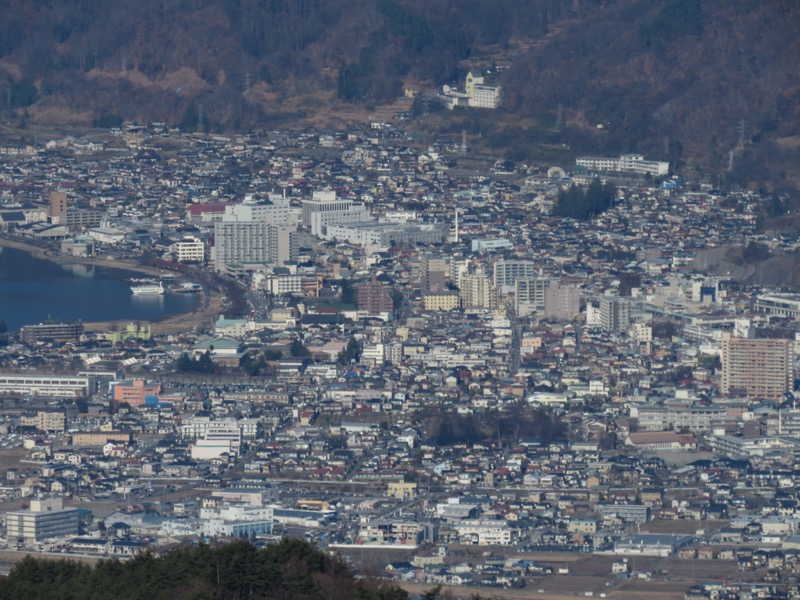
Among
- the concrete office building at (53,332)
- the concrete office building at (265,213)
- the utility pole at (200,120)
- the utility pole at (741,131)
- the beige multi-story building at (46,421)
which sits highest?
the utility pole at (200,120)

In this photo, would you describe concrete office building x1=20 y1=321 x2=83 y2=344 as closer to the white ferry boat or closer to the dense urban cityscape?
the dense urban cityscape

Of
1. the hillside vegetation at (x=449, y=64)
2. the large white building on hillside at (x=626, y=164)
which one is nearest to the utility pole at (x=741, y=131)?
the hillside vegetation at (x=449, y=64)

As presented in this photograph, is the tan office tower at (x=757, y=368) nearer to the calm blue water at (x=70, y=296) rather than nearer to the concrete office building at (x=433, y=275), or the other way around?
the concrete office building at (x=433, y=275)

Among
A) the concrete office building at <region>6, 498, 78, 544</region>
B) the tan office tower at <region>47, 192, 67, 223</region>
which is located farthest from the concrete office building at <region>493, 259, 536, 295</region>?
the concrete office building at <region>6, 498, 78, 544</region>

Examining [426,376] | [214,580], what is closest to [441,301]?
[426,376]

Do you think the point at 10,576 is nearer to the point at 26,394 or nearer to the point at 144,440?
the point at 144,440

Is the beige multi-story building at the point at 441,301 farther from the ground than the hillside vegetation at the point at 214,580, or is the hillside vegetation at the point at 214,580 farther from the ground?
the beige multi-story building at the point at 441,301

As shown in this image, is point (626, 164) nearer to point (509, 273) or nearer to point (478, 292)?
point (509, 273)
